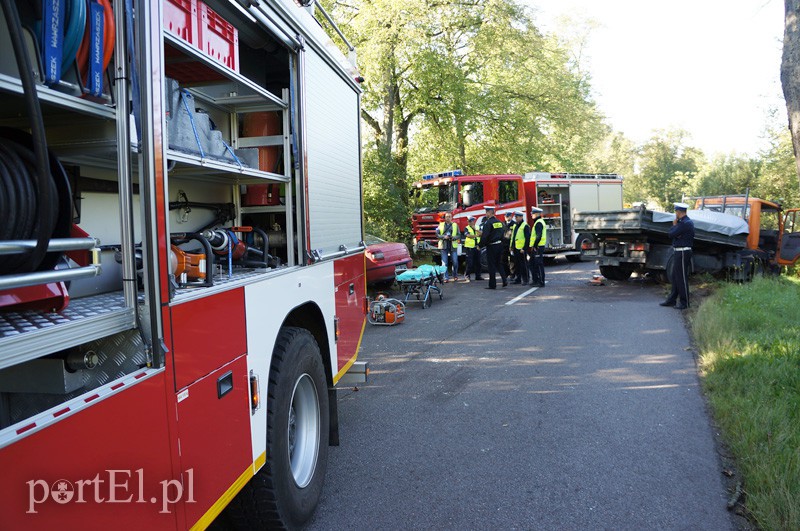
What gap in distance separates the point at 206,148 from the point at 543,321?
7732 mm

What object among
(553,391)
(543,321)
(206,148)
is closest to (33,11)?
(206,148)

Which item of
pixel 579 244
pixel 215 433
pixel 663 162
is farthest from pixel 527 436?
pixel 663 162

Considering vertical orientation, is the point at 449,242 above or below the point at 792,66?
below

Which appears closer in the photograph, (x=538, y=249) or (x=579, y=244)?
(x=538, y=249)

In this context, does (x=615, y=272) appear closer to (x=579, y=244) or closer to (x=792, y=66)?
(x=579, y=244)

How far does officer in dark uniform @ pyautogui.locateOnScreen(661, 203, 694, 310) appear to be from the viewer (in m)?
10.8

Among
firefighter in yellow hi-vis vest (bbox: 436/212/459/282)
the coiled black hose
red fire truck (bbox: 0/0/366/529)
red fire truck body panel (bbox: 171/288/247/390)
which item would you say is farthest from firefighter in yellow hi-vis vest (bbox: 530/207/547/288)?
the coiled black hose

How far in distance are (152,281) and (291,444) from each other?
1.92 metres

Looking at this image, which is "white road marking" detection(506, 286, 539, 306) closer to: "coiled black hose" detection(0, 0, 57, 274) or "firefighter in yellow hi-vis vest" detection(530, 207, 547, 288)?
"firefighter in yellow hi-vis vest" detection(530, 207, 547, 288)

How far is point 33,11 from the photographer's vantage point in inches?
70.6

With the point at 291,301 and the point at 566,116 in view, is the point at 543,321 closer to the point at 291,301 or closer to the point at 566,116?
the point at 291,301

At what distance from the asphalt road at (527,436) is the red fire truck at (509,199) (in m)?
9.42

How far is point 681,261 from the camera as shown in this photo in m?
10.7

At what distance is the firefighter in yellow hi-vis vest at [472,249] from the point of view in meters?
Answer: 16.0
